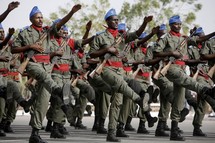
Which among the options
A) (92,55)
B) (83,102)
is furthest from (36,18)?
(83,102)

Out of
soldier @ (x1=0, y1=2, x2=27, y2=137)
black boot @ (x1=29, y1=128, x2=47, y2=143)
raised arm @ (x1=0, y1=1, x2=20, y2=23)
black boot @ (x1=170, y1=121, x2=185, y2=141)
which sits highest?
raised arm @ (x1=0, y1=1, x2=20, y2=23)

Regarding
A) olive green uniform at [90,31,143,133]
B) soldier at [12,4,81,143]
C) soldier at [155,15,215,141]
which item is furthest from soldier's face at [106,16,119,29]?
soldier at [12,4,81,143]

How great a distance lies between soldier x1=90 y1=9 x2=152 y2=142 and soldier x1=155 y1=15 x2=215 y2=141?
2.64ft

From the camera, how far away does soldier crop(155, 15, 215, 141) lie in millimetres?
11844

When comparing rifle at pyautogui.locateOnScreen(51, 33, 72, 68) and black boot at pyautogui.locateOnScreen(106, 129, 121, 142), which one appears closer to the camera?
black boot at pyautogui.locateOnScreen(106, 129, 121, 142)

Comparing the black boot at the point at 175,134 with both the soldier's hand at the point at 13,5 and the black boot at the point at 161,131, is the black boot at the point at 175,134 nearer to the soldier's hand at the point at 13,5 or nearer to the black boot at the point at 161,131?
the black boot at the point at 161,131

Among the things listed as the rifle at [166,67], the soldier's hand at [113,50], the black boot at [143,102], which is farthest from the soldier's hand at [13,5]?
the rifle at [166,67]

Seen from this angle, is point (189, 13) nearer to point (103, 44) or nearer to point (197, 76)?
point (197, 76)

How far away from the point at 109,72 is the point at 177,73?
Result: 4.27ft

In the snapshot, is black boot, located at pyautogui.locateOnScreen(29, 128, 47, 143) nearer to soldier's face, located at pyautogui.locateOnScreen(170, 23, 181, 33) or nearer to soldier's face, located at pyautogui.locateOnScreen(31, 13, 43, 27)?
soldier's face, located at pyautogui.locateOnScreen(31, 13, 43, 27)

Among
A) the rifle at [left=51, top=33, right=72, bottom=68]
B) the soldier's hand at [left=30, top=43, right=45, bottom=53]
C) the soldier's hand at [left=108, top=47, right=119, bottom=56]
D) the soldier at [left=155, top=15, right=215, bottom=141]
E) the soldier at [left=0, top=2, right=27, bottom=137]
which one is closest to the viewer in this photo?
the soldier's hand at [left=30, top=43, right=45, bottom=53]

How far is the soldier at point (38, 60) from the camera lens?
33.7ft

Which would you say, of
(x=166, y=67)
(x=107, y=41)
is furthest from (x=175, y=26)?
(x=107, y=41)

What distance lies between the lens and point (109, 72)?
11414 millimetres
